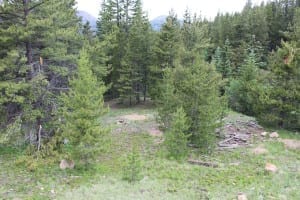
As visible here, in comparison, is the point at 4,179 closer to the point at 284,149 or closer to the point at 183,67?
the point at 183,67

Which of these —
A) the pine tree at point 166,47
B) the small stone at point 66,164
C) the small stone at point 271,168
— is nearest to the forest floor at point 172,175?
the small stone at point 271,168

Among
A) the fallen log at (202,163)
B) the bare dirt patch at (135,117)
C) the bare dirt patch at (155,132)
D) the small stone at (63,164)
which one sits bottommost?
the fallen log at (202,163)

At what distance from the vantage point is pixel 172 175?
14906mm

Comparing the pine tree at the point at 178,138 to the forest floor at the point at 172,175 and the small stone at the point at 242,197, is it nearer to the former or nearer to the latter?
the forest floor at the point at 172,175

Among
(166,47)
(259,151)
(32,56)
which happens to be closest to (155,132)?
(259,151)

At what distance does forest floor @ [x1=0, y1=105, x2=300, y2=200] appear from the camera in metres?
12.8

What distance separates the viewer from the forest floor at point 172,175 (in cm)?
1284

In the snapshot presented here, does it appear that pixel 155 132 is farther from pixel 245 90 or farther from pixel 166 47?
pixel 166 47

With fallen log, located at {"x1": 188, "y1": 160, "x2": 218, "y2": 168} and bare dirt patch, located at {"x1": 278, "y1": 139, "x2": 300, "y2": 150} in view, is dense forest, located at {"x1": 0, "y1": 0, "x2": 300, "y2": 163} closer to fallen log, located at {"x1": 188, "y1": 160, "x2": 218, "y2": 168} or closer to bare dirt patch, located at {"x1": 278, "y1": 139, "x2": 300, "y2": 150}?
fallen log, located at {"x1": 188, "y1": 160, "x2": 218, "y2": 168}

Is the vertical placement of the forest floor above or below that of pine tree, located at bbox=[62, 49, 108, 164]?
below

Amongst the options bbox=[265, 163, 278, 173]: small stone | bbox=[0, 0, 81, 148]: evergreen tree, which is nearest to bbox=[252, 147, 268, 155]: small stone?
bbox=[265, 163, 278, 173]: small stone

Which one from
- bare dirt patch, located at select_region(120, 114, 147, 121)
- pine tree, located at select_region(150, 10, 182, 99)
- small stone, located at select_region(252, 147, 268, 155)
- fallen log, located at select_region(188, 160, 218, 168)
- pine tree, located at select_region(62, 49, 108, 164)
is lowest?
fallen log, located at select_region(188, 160, 218, 168)

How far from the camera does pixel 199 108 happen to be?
18172mm

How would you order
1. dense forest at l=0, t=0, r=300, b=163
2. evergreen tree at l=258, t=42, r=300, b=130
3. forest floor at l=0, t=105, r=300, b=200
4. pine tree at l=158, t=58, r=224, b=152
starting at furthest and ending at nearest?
evergreen tree at l=258, t=42, r=300, b=130, pine tree at l=158, t=58, r=224, b=152, dense forest at l=0, t=0, r=300, b=163, forest floor at l=0, t=105, r=300, b=200
